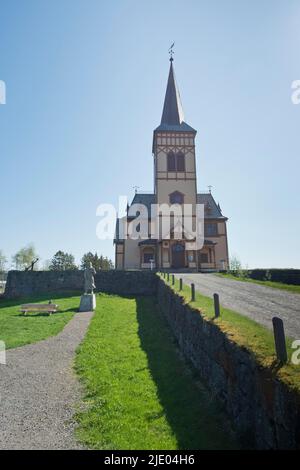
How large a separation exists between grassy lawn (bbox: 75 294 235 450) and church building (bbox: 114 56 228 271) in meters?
26.0

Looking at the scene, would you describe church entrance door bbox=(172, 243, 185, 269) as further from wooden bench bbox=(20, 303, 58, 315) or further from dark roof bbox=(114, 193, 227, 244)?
wooden bench bbox=(20, 303, 58, 315)

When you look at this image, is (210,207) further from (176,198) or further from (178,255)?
(178,255)

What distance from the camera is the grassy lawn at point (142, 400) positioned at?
497cm

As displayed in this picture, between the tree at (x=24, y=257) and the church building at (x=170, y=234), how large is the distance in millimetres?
54857

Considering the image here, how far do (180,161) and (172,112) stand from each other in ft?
25.6

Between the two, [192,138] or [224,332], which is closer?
[224,332]

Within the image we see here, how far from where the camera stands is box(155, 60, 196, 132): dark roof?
40.9 metres

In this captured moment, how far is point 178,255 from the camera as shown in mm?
38062

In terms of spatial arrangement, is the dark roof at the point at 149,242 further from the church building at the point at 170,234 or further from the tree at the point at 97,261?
the tree at the point at 97,261

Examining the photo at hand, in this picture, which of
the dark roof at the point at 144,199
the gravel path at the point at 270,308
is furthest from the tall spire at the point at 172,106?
the gravel path at the point at 270,308
